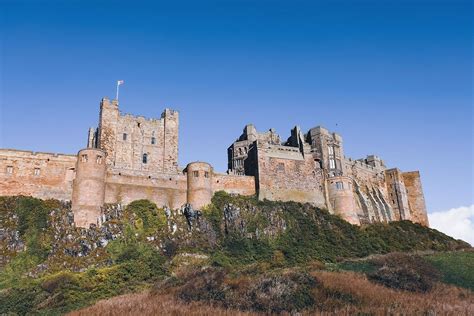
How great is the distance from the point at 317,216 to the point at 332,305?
1304 inches

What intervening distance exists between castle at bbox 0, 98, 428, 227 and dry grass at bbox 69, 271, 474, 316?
23447mm

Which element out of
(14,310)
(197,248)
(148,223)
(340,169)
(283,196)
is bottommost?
(14,310)

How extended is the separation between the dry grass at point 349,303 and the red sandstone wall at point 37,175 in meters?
24.3

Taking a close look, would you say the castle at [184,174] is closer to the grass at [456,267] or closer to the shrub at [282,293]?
the grass at [456,267]

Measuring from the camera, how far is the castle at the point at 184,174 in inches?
1768

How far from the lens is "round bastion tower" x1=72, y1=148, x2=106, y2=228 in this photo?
1695 inches

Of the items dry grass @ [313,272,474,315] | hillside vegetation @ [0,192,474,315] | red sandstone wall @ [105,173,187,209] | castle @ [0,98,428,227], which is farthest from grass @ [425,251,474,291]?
red sandstone wall @ [105,173,187,209]

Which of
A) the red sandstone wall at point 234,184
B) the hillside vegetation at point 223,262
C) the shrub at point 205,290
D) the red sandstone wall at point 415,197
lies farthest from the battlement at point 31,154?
the red sandstone wall at point 415,197

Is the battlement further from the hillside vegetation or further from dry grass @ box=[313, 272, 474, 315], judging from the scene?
dry grass @ box=[313, 272, 474, 315]

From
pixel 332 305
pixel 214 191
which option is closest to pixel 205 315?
pixel 332 305

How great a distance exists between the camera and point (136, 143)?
2190 inches

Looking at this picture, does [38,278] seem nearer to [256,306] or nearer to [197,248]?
[197,248]

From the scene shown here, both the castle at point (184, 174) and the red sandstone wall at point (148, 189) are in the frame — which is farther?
the red sandstone wall at point (148, 189)

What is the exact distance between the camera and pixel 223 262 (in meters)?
41.6
